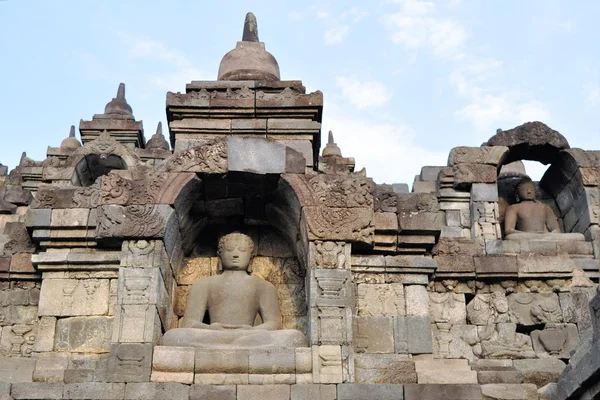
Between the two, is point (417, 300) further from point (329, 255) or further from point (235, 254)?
point (235, 254)

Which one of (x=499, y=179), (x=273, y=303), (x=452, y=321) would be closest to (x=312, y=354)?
(x=273, y=303)

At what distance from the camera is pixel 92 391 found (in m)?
10.8

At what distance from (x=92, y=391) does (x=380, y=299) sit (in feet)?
12.9

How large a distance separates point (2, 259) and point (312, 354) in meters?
4.82

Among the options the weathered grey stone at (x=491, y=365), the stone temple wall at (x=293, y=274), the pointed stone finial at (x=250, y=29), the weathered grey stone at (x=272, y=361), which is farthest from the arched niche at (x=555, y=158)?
the weathered grey stone at (x=272, y=361)

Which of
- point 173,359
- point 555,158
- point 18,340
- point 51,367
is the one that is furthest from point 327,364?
point 555,158

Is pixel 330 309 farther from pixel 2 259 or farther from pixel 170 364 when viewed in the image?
pixel 2 259

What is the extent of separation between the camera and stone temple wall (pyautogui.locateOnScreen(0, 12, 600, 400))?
11.1 meters

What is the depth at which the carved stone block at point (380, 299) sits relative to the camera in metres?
12.1

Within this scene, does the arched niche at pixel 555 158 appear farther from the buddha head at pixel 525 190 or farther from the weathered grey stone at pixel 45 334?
the weathered grey stone at pixel 45 334

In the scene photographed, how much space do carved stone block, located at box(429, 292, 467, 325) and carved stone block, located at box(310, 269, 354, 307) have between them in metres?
1.46

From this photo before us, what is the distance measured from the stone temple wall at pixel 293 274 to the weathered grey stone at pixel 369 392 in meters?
0.02

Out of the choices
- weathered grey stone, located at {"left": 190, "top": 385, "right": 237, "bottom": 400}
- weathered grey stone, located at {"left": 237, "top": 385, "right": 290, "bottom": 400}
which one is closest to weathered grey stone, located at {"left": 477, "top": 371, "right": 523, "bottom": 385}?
weathered grey stone, located at {"left": 237, "top": 385, "right": 290, "bottom": 400}

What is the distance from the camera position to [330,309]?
11609 millimetres
